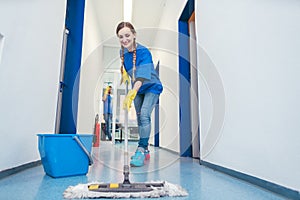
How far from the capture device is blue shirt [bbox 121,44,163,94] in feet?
3.86

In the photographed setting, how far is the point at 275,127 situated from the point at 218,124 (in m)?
0.51

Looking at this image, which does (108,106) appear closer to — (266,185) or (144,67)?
(144,67)

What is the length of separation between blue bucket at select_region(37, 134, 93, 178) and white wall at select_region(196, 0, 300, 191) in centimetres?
74

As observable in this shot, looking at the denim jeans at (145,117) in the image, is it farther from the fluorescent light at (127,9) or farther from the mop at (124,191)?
the fluorescent light at (127,9)

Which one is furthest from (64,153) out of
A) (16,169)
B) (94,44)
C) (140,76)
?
(94,44)

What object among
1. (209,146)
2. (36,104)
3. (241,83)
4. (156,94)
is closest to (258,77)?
(241,83)

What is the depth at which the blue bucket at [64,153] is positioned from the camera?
0.89 meters

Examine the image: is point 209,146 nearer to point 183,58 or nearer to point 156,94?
point 156,94

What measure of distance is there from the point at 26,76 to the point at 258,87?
1.12 meters

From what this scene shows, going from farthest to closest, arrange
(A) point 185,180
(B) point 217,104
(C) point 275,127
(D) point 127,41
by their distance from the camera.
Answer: (B) point 217,104 → (D) point 127,41 → (A) point 185,180 → (C) point 275,127

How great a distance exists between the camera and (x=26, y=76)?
106 centimetres

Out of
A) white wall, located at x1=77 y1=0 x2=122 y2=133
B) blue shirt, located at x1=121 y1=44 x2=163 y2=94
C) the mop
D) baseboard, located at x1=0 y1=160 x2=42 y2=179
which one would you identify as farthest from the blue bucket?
white wall, located at x1=77 y1=0 x2=122 y2=133

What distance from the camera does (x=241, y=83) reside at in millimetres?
930

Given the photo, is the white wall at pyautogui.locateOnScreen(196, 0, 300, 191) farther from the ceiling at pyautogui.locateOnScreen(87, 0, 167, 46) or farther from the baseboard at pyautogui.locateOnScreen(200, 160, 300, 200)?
the ceiling at pyautogui.locateOnScreen(87, 0, 167, 46)
